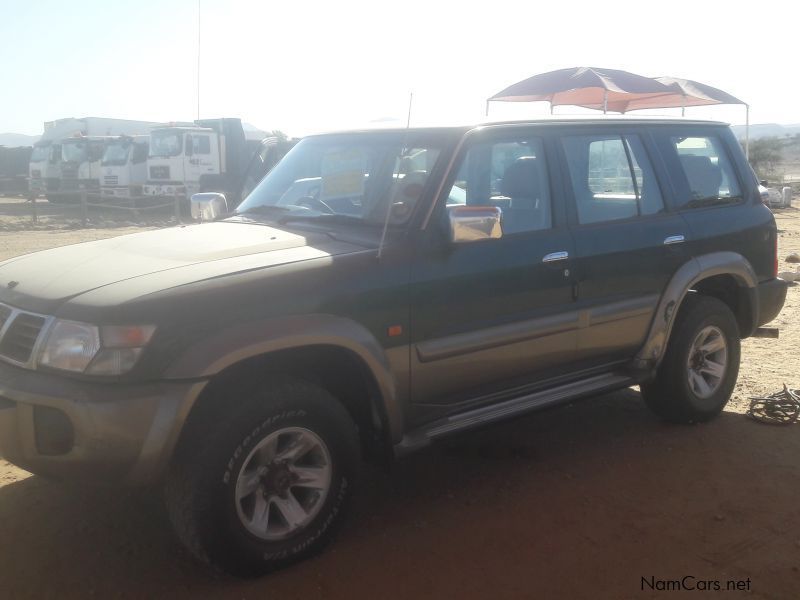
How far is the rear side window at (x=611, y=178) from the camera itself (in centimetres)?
449

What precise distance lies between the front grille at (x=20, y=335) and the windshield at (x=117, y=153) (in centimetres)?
2238

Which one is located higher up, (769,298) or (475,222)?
(475,222)

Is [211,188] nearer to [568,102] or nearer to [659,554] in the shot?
[568,102]

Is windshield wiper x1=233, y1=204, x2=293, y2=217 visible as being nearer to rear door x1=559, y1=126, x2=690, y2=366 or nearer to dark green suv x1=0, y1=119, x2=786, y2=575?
dark green suv x1=0, y1=119, x2=786, y2=575

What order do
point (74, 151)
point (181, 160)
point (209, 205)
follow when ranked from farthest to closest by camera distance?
1. point (74, 151)
2. point (181, 160)
3. point (209, 205)

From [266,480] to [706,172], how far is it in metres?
3.50

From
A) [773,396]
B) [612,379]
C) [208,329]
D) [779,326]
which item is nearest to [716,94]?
[779,326]

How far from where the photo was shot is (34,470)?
3133 millimetres

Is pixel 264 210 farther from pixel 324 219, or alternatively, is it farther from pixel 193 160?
pixel 193 160

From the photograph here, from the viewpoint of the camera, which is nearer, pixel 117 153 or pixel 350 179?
pixel 350 179

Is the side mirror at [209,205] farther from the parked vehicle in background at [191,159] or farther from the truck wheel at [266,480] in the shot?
the parked vehicle in background at [191,159]

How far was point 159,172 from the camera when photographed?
76.4ft

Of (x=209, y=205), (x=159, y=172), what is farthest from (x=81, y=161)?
(x=209, y=205)

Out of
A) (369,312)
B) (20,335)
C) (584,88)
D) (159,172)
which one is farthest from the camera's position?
(159,172)
